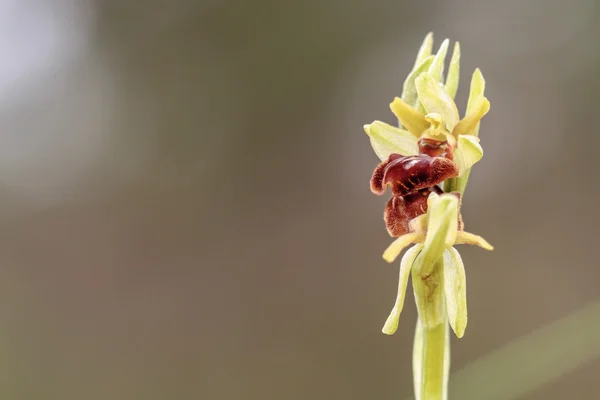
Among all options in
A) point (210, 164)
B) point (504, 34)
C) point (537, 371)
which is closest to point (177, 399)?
point (210, 164)

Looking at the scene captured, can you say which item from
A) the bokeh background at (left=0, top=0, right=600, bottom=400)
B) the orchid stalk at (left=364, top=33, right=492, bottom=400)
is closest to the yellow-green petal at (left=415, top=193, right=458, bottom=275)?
the orchid stalk at (left=364, top=33, right=492, bottom=400)

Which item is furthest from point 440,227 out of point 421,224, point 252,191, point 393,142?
point 252,191

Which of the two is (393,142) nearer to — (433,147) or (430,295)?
(433,147)

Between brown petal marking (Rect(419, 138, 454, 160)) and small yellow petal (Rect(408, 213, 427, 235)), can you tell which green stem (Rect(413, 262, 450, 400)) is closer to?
small yellow petal (Rect(408, 213, 427, 235))

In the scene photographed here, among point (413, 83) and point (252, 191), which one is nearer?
point (413, 83)

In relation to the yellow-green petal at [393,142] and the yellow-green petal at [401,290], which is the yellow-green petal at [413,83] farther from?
the yellow-green petal at [401,290]
